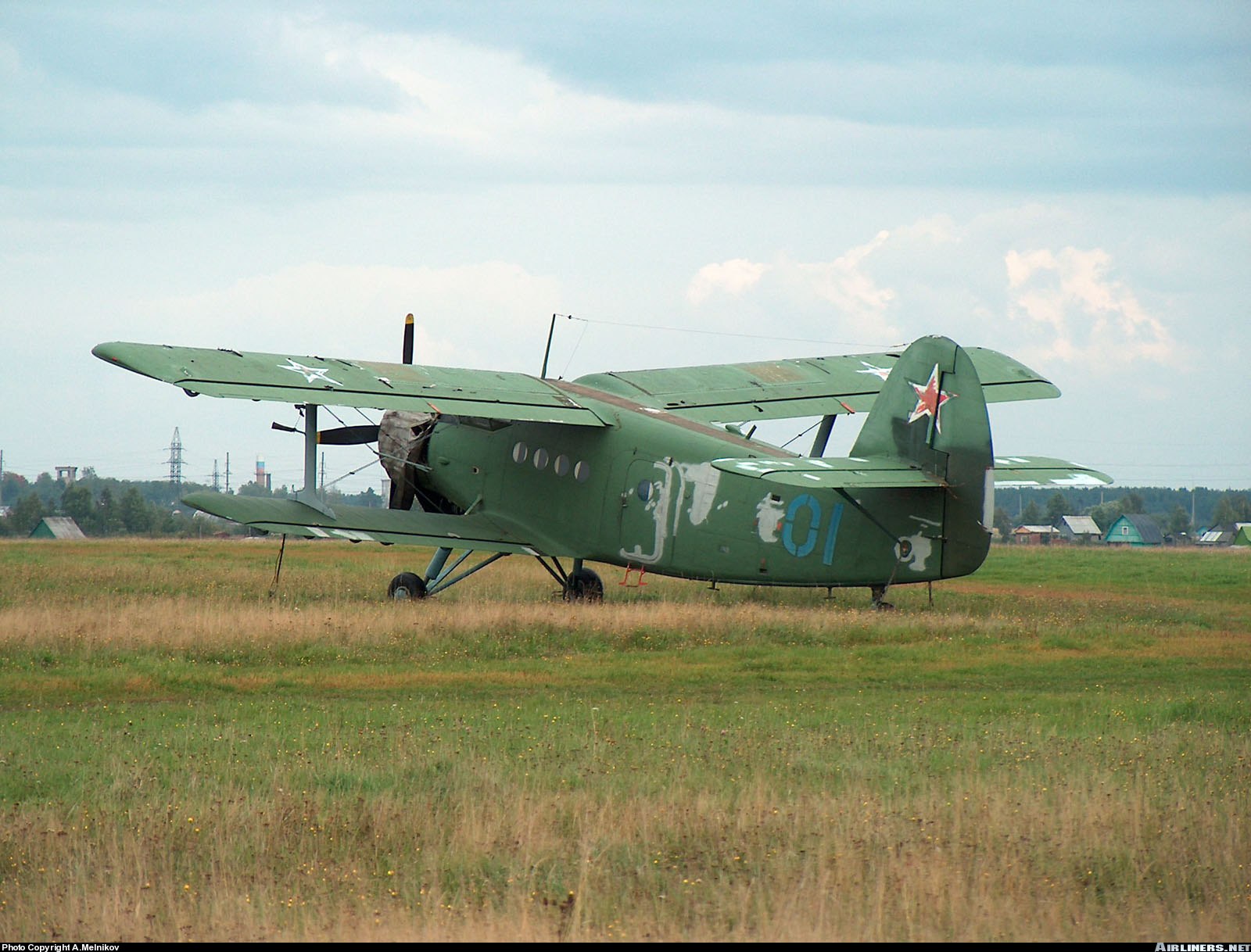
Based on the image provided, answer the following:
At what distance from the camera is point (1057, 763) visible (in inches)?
359

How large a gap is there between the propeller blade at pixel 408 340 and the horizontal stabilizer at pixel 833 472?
9.01m

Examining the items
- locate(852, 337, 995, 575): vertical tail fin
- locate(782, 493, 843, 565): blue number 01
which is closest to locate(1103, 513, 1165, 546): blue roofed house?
locate(852, 337, 995, 575): vertical tail fin

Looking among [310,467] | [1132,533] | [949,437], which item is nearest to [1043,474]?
[949,437]

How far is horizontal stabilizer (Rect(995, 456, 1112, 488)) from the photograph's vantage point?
58.6ft

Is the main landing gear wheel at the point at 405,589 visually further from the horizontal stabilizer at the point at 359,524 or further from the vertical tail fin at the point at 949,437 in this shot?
the vertical tail fin at the point at 949,437

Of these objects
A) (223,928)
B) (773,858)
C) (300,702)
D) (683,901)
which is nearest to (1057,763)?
(773,858)

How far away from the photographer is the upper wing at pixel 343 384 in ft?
58.1

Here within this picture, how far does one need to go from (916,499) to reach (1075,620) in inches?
107

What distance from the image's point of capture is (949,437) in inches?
690

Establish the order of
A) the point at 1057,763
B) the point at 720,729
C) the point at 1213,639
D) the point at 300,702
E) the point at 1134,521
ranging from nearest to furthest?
the point at 1057,763 < the point at 720,729 < the point at 300,702 < the point at 1213,639 < the point at 1134,521

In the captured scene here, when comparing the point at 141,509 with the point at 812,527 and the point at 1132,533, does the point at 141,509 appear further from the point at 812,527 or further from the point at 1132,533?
the point at 812,527

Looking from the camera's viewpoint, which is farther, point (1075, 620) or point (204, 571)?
point (204, 571)

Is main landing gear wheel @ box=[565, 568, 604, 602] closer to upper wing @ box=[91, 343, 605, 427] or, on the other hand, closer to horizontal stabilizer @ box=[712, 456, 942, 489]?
upper wing @ box=[91, 343, 605, 427]

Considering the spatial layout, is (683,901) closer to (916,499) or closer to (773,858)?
(773,858)
